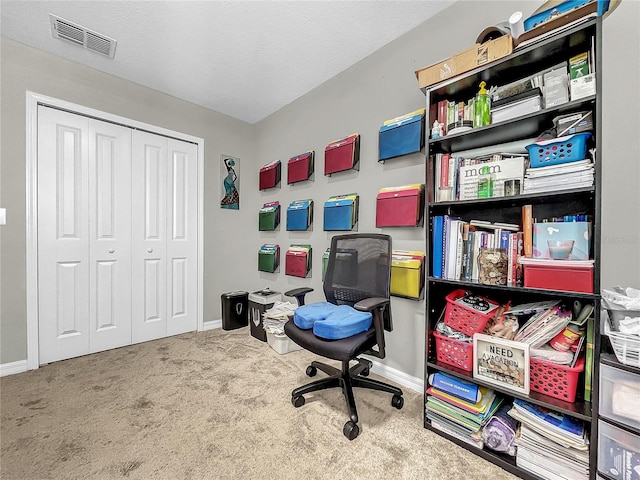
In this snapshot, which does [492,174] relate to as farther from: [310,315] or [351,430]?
[351,430]

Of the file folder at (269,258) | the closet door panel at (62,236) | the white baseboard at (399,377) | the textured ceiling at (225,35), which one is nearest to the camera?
the textured ceiling at (225,35)

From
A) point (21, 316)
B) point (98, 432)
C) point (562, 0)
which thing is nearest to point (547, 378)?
point (562, 0)

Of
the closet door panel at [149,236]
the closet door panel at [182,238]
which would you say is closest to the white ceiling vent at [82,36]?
the closet door panel at [149,236]

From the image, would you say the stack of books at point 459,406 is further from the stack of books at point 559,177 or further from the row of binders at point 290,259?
the row of binders at point 290,259

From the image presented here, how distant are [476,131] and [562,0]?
576mm

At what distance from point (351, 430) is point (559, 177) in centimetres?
154

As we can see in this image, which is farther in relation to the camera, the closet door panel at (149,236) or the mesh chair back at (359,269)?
the closet door panel at (149,236)

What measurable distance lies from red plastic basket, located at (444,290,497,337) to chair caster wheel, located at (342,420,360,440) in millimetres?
736

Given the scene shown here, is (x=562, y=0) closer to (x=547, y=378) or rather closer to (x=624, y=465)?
(x=547, y=378)

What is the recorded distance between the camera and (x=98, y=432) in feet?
4.93

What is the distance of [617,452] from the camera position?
3.40ft

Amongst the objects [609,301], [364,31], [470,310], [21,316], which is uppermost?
[364,31]

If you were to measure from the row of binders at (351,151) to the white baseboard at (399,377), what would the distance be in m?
1.58

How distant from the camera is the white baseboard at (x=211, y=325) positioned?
10.5 ft
